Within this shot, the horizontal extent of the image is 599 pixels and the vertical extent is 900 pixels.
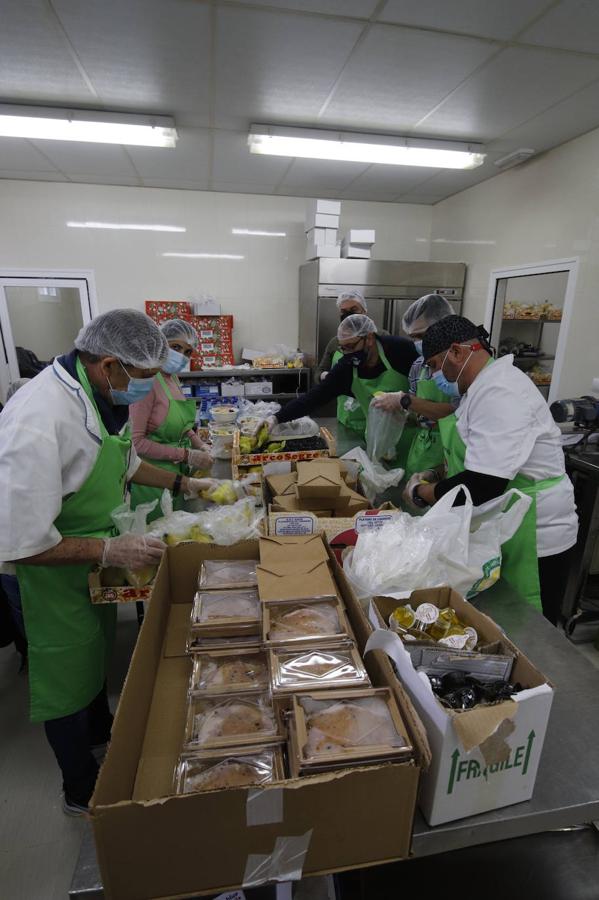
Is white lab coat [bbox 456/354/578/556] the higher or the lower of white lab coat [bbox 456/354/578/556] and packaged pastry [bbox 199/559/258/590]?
the higher

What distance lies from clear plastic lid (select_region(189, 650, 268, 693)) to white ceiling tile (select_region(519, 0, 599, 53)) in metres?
2.75

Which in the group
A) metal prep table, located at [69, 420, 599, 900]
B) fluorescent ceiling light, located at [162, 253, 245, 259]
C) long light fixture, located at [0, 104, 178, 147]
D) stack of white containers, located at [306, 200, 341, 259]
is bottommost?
metal prep table, located at [69, 420, 599, 900]

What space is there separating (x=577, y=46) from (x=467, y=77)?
1.70 feet

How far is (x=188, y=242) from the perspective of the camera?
4879mm

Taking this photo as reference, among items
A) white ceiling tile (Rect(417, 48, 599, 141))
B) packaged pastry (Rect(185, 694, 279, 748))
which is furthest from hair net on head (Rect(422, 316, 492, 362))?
white ceiling tile (Rect(417, 48, 599, 141))

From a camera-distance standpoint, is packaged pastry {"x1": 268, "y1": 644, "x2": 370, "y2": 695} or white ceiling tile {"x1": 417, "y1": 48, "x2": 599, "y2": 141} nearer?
packaged pastry {"x1": 268, "y1": 644, "x2": 370, "y2": 695}

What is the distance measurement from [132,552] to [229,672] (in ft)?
1.60

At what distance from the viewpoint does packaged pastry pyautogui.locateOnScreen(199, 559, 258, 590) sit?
3.78ft

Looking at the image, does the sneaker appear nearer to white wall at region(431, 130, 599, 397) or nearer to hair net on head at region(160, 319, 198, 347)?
hair net on head at region(160, 319, 198, 347)

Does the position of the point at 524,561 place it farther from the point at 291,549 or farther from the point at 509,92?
the point at 509,92

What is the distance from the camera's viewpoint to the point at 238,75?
247 centimetres

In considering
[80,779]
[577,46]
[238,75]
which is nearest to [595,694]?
[80,779]

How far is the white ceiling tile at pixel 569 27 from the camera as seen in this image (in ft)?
6.27

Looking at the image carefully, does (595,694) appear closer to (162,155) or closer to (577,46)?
(577,46)
